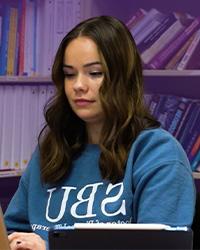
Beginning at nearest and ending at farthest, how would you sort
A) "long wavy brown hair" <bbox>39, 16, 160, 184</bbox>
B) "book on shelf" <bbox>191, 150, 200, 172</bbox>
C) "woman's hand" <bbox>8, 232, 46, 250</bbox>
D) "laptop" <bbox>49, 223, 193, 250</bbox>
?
"laptop" <bbox>49, 223, 193, 250</bbox> → "woman's hand" <bbox>8, 232, 46, 250</bbox> → "long wavy brown hair" <bbox>39, 16, 160, 184</bbox> → "book on shelf" <bbox>191, 150, 200, 172</bbox>

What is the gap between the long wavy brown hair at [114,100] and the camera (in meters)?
1.36

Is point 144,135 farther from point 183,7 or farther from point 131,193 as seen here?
point 183,7

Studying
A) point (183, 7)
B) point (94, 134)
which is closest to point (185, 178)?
point (94, 134)

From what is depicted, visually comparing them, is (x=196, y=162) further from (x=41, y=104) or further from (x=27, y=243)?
(x=27, y=243)

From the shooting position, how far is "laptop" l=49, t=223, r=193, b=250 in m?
0.67

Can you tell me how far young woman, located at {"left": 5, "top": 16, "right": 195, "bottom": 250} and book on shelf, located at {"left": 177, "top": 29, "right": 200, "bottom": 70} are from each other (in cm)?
79

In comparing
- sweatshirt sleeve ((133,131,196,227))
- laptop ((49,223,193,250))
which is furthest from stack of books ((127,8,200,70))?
laptop ((49,223,193,250))

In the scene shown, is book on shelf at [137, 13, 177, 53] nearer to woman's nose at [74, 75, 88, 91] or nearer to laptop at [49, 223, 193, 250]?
woman's nose at [74, 75, 88, 91]

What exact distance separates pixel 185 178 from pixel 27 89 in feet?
3.80

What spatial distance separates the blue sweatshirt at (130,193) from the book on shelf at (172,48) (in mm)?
871

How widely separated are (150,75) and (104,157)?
910 millimetres

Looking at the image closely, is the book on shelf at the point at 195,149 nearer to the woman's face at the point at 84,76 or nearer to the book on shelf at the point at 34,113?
the book on shelf at the point at 34,113

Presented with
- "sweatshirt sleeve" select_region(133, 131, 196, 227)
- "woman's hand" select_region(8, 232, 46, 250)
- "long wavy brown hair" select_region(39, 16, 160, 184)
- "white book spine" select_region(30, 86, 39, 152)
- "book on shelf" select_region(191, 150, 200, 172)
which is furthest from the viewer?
"white book spine" select_region(30, 86, 39, 152)

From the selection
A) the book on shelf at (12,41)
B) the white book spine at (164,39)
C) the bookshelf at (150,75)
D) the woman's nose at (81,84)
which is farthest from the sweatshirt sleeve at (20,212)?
the white book spine at (164,39)
